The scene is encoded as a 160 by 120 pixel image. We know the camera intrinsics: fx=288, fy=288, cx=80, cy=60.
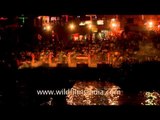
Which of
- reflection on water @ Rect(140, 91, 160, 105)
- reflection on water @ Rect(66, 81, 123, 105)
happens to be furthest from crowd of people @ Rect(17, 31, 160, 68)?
reflection on water @ Rect(140, 91, 160, 105)

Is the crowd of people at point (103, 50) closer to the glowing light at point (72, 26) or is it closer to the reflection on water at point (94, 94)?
the glowing light at point (72, 26)

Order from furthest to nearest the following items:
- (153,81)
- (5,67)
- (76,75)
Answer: (76,75) < (153,81) < (5,67)

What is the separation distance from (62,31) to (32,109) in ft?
25.3

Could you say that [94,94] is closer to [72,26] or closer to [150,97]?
[150,97]

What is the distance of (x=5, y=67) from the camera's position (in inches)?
188

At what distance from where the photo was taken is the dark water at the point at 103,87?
4.86m

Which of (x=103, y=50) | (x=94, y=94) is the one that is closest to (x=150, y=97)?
(x=94, y=94)

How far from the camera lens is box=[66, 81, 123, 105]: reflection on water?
612 cm

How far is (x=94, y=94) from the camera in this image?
23.1 ft

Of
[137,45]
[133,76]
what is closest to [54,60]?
[137,45]

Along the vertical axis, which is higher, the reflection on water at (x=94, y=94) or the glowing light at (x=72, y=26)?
the glowing light at (x=72, y=26)

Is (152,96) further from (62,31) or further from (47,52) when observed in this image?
(62,31)

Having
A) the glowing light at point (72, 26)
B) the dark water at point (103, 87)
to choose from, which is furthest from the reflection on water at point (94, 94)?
the glowing light at point (72, 26)

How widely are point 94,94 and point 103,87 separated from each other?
0.80 m
